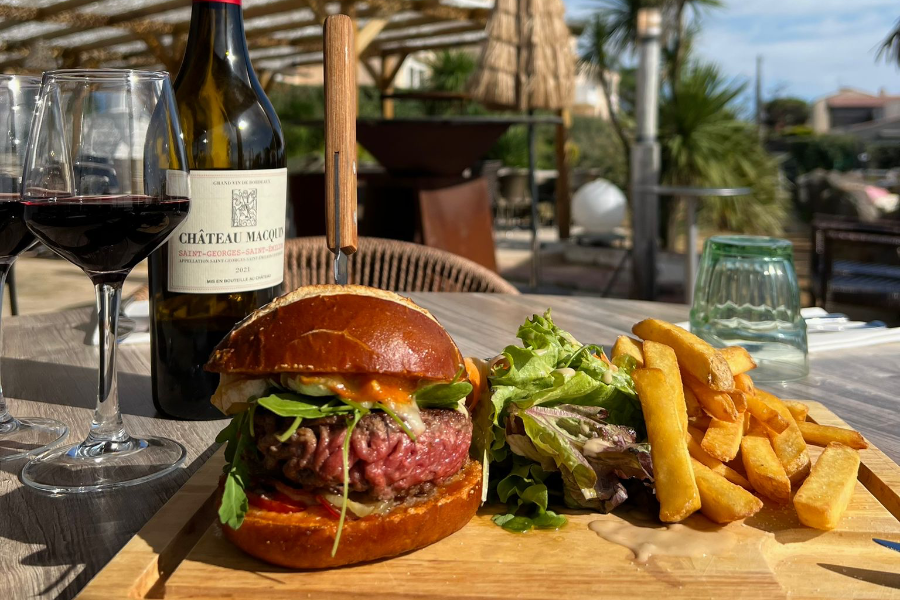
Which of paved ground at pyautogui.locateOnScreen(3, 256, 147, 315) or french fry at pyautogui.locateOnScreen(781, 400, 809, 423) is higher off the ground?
french fry at pyautogui.locateOnScreen(781, 400, 809, 423)

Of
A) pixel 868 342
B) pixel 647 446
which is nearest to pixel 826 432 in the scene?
pixel 647 446

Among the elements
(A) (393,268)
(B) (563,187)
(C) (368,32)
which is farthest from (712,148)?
(A) (393,268)

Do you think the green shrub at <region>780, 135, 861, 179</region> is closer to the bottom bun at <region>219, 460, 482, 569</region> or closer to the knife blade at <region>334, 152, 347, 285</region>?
the knife blade at <region>334, 152, 347, 285</region>

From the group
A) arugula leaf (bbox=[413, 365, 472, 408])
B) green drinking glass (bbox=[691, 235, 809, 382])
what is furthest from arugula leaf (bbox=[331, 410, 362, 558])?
green drinking glass (bbox=[691, 235, 809, 382])

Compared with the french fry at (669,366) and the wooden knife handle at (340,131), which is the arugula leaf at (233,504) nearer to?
the wooden knife handle at (340,131)

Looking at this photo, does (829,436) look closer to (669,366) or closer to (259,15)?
(669,366)

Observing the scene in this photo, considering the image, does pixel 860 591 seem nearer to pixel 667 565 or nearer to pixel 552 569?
pixel 667 565

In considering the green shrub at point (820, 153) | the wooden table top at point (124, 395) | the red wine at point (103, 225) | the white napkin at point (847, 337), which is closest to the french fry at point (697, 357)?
the wooden table top at point (124, 395)
